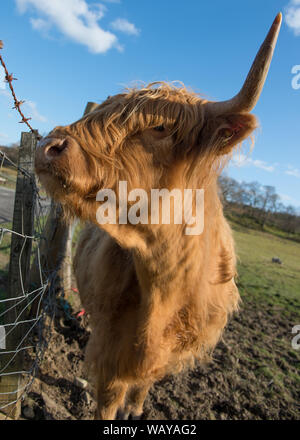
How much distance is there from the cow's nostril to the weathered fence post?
103 cm

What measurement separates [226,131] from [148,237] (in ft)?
2.57

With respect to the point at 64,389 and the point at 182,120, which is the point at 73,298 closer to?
the point at 64,389

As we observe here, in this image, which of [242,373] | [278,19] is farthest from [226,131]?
[242,373]

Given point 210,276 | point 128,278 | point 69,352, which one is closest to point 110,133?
point 128,278

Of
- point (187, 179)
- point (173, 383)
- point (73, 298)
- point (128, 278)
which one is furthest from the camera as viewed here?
point (73, 298)

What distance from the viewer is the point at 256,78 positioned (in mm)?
1204

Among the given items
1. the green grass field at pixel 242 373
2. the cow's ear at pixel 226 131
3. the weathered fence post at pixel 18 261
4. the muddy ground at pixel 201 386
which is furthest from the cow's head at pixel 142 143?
the muddy ground at pixel 201 386

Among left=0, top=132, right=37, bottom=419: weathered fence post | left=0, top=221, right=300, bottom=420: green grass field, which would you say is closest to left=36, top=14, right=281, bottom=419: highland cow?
left=0, top=132, right=37, bottom=419: weathered fence post

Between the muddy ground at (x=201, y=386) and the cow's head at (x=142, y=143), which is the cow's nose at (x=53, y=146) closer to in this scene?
the cow's head at (x=142, y=143)

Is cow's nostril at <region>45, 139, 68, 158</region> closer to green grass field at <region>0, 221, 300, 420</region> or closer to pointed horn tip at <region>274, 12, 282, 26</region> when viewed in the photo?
pointed horn tip at <region>274, 12, 282, 26</region>

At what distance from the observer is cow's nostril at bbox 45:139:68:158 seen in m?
1.37

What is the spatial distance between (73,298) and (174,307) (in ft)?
9.88

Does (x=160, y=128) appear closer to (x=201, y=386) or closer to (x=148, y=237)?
(x=148, y=237)

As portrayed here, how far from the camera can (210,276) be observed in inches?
94.0
